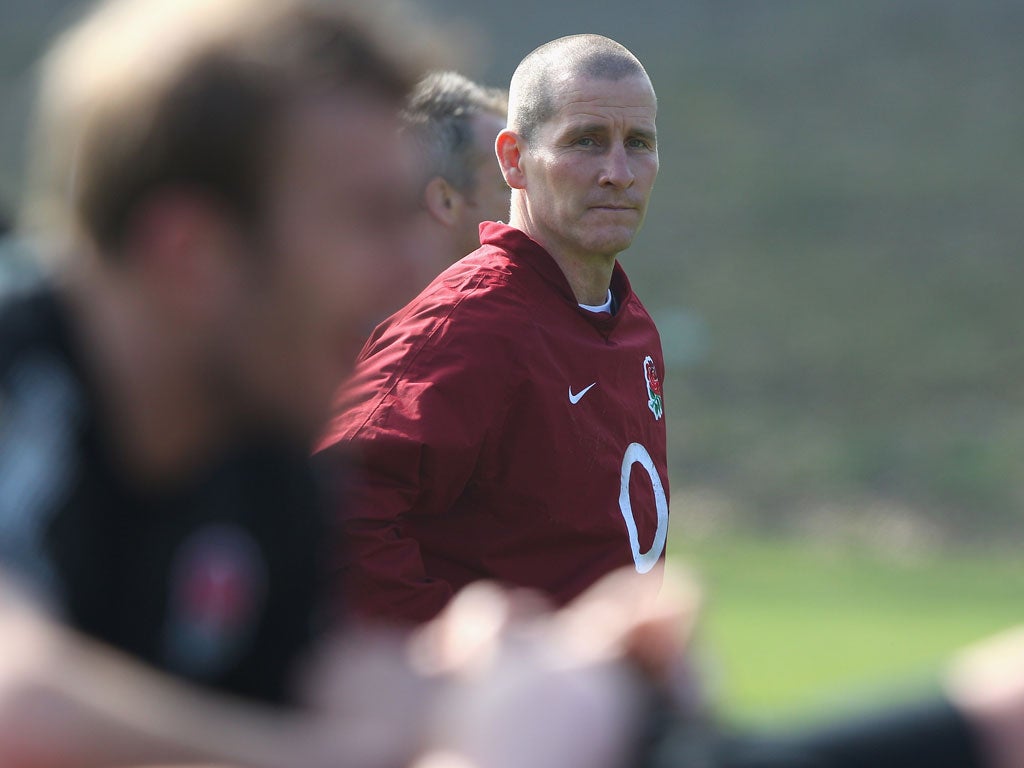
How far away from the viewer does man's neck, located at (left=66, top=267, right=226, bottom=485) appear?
1.67m

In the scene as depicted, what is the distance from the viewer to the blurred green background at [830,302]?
47.1 feet

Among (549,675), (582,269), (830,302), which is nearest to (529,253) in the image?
(582,269)

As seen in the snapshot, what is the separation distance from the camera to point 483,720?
1583 mm

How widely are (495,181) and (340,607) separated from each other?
8.50 feet

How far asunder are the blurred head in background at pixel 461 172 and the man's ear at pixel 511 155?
0.37ft

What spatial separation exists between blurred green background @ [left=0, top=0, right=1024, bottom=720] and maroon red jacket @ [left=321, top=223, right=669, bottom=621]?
5.99 metres

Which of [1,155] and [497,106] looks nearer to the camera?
[497,106]

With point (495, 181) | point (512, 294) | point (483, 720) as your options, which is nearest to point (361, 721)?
point (483, 720)

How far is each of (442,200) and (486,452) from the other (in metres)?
1.00

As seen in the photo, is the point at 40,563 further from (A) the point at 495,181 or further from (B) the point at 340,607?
(A) the point at 495,181

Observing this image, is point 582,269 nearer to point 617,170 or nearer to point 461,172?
point 617,170

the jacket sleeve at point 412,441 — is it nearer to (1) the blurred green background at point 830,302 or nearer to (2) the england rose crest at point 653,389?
(2) the england rose crest at point 653,389

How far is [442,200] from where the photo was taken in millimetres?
4316

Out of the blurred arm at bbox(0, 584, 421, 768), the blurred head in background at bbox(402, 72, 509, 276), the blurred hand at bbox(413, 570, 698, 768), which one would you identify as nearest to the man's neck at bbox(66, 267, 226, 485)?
the blurred arm at bbox(0, 584, 421, 768)
